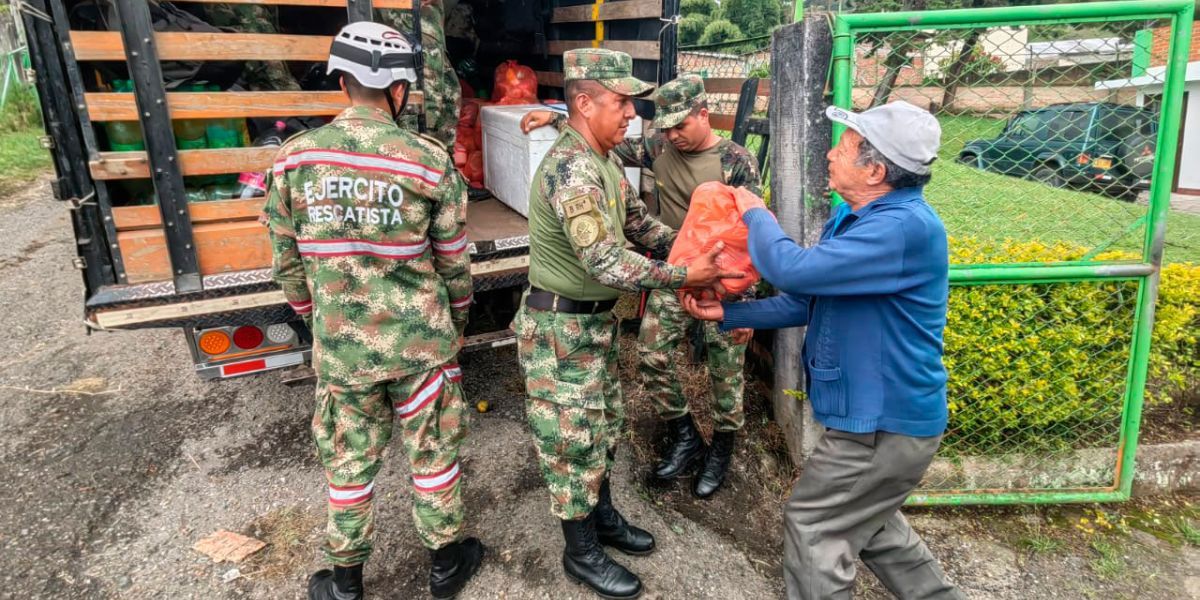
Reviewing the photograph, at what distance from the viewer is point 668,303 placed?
329 cm

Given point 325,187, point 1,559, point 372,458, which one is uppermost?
point 325,187

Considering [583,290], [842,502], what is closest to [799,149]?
[583,290]

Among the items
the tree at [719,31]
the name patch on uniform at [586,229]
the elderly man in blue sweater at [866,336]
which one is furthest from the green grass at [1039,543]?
the tree at [719,31]

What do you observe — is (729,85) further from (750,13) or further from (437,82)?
(750,13)

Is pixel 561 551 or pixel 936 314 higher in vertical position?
pixel 936 314

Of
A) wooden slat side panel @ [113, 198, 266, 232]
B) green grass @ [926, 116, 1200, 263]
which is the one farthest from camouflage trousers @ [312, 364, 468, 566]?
green grass @ [926, 116, 1200, 263]

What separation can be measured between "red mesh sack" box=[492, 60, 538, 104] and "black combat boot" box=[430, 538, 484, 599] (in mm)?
3180

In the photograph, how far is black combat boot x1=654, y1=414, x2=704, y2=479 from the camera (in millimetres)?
Result: 3350

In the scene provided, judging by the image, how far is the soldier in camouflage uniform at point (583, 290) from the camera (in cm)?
230

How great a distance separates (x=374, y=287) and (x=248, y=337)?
3.65 ft

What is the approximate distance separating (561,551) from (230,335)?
164 cm

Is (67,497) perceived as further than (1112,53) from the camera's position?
Yes

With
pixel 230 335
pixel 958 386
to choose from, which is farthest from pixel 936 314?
pixel 230 335

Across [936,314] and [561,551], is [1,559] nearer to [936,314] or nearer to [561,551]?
[561,551]
